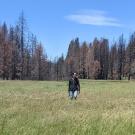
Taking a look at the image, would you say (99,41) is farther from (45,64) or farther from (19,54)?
(19,54)

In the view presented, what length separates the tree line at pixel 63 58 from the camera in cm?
10801

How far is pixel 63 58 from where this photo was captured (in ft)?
538

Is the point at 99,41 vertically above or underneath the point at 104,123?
above

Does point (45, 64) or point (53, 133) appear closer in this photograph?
point (53, 133)

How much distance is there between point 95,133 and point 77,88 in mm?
17255

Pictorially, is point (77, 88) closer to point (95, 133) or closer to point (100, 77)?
point (95, 133)

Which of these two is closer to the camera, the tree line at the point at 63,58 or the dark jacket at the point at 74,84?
the dark jacket at the point at 74,84

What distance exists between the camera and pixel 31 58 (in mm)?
117250

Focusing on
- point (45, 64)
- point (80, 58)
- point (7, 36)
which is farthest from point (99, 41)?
point (7, 36)

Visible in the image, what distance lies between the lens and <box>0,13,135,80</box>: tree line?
354ft

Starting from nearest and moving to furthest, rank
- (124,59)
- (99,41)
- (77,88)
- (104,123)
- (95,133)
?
(95,133) < (104,123) < (77,88) < (124,59) < (99,41)

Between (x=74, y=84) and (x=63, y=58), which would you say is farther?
(x=63, y=58)

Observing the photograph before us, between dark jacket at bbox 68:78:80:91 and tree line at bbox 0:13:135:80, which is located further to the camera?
tree line at bbox 0:13:135:80

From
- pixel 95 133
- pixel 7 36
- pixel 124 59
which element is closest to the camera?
pixel 95 133
